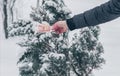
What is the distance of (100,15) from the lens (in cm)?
168

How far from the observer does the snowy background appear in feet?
65.3

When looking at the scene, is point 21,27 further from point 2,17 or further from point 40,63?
point 2,17

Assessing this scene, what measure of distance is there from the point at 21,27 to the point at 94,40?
250 centimetres

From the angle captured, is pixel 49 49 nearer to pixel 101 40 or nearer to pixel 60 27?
pixel 60 27

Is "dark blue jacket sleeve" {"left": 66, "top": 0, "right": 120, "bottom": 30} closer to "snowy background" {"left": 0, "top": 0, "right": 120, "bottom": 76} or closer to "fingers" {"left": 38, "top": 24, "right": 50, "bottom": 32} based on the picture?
"fingers" {"left": 38, "top": 24, "right": 50, "bottom": 32}

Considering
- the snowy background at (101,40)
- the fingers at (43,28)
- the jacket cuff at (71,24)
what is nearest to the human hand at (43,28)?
the fingers at (43,28)

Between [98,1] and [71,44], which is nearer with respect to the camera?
[71,44]

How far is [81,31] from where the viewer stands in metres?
12.1

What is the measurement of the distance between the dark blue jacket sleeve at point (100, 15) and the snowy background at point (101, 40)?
45.7ft

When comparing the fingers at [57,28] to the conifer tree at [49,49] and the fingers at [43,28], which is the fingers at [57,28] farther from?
the conifer tree at [49,49]

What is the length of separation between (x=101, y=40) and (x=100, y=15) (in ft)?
85.5

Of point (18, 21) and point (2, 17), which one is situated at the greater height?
point (2, 17)

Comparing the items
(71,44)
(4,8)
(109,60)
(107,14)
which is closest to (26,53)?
(71,44)

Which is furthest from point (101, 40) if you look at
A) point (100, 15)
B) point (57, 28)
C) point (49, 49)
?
point (100, 15)
